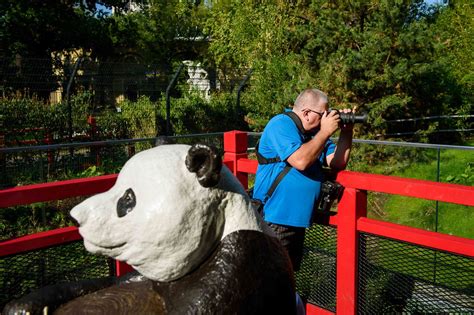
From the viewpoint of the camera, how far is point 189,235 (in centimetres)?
157

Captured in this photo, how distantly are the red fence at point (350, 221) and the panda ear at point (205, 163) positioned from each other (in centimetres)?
120

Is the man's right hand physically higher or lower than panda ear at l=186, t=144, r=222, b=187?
higher

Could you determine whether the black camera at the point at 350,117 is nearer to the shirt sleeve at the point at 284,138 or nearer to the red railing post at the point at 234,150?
the shirt sleeve at the point at 284,138

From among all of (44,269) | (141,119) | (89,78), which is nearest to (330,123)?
(44,269)

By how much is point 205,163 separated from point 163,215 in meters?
0.20

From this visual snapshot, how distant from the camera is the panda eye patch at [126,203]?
159 cm

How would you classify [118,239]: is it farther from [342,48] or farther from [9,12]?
[9,12]

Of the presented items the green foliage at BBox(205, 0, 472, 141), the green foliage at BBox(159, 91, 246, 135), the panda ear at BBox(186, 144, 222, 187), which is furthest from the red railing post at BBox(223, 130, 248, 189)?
the green foliage at BBox(159, 91, 246, 135)

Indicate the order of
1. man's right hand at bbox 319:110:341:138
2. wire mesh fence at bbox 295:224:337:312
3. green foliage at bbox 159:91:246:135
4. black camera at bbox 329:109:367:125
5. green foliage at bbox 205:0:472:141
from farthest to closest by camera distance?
green foliage at bbox 159:91:246:135
green foliage at bbox 205:0:472:141
wire mesh fence at bbox 295:224:337:312
black camera at bbox 329:109:367:125
man's right hand at bbox 319:110:341:138

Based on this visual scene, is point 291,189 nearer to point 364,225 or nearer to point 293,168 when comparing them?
point 293,168

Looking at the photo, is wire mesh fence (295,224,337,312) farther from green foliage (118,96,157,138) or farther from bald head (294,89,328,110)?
green foliage (118,96,157,138)

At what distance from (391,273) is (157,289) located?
138cm

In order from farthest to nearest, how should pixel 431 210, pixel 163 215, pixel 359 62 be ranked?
1. pixel 359 62
2. pixel 431 210
3. pixel 163 215

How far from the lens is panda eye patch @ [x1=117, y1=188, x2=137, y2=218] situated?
1587 mm
